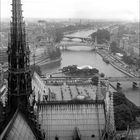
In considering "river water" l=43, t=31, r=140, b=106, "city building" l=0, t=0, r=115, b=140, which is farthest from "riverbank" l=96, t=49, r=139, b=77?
"city building" l=0, t=0, r=115, b=140

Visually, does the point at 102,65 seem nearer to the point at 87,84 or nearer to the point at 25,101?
the point at 87,84

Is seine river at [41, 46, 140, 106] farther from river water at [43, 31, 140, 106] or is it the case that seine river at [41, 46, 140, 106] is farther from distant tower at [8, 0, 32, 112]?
distant tower at [8, 0, 32, 112]

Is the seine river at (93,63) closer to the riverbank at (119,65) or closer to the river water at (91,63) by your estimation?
the river water at (91,63)

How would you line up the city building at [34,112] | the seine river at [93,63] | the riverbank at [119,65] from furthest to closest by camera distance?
1. the riverbank at [119,65]
2. the seine river at [93,63]
3. the city building at [34,112]

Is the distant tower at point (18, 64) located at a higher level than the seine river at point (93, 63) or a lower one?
higher

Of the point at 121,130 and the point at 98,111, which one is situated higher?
the point at 98,111

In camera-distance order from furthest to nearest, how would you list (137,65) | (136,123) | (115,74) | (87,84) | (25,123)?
1. (137,65)
2. (115,74)
3. (87,84)
4. (136,123)
5. (25,123)

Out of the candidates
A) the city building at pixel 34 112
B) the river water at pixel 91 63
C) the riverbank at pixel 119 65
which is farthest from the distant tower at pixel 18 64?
the riverbank at pixel 119 65

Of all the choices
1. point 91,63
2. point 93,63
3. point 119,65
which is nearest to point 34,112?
point 119,65

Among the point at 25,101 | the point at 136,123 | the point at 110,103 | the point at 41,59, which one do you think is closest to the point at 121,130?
the point at 136,123
